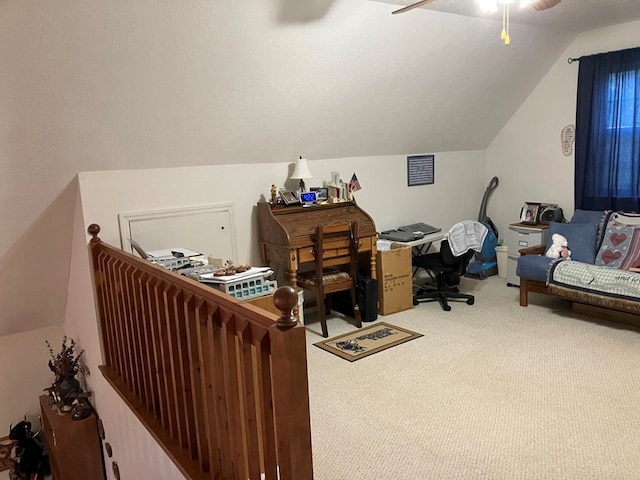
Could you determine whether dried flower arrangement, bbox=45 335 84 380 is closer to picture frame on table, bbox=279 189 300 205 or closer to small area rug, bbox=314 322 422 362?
small area rug, bbox=314 322 422 362

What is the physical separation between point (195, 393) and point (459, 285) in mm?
3924

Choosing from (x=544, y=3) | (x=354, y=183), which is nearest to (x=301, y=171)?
(x=354, y=183)

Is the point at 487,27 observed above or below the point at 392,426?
above

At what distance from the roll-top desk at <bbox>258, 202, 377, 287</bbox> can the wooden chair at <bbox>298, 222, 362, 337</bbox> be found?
0.09 metres

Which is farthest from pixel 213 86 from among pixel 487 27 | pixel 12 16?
pixel 487 27

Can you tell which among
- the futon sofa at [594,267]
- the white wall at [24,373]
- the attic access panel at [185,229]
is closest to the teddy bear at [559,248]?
the futon sofa at [594,267]

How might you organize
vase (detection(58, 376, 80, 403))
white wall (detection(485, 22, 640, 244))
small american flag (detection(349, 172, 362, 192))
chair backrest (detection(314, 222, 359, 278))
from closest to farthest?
vase (detection(58, 376, 80, 403)) < chair backrest (detection(314, 222, 359, 278)) < small american flag (detection(349, 172, 362, 192)) < white wall (detection(485, 22, 640, 244))

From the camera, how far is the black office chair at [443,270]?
14.3ft

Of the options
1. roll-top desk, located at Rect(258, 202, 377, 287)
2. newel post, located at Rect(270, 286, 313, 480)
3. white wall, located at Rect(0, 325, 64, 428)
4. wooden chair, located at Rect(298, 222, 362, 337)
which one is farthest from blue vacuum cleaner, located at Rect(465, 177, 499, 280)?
newel post, located at Rect(270, 286, 313, 480)

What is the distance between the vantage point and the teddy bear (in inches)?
176

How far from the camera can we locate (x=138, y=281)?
2359 millimetres

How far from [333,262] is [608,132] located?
295cm

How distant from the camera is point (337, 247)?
160 inches

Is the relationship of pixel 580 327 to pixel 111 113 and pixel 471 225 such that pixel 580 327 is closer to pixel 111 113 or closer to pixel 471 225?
pixel 471 225
